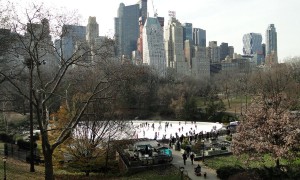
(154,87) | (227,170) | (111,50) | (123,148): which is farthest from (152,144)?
(154,87)

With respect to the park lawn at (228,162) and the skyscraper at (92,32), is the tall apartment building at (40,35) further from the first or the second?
the park lawn at (228,162)

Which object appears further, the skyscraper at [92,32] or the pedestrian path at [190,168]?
the pedestrian path at [190,168]

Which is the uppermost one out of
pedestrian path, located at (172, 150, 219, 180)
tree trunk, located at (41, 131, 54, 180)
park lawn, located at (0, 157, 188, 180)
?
tree trunk, located at (41, 131, 54, 180)

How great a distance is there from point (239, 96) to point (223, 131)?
54126 millimetres

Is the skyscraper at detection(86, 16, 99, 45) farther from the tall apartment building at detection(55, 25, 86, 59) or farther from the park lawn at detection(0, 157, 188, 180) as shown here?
the park lawn at detection(0, 157, 188, 180)

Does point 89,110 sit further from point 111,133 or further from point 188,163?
point 188,163

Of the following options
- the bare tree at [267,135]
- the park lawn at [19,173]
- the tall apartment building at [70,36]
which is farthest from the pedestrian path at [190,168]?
the tall apartment building at [70,36]

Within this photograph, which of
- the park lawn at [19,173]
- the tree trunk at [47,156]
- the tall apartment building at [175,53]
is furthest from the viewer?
the tall apartment building at [175,53]

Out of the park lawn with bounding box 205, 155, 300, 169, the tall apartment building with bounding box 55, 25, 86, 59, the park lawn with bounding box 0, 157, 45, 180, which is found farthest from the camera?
the park lawn with bounding box 205, 155, 300, 169

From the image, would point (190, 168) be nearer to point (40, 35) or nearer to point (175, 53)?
point (40, 35)

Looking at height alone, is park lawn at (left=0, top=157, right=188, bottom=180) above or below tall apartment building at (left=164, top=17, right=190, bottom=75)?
below

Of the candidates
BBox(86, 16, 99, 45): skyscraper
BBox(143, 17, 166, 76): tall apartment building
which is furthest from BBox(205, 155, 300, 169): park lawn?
BBox(143, 17, 166, 76): tall apartment building

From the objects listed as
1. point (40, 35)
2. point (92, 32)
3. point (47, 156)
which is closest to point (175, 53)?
point (92, 32)

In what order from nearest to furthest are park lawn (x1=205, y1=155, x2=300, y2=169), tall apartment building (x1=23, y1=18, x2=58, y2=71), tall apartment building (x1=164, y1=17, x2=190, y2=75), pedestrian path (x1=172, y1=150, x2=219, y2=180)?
tall apartment building (x1=23, y1=18, x2=58, y2=71), pedestrian path (x1=172, y1=150, x2=219, y2=180), park lawn (x1=205, y1=155, x2=300, y2=169), tall apartment building (x1=164, y1=17, x2=190, y2=75)
